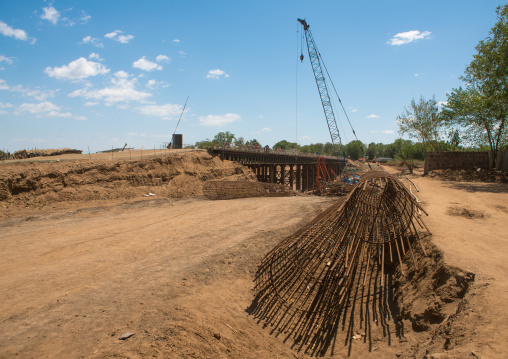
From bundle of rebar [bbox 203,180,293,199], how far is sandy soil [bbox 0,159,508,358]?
757cm

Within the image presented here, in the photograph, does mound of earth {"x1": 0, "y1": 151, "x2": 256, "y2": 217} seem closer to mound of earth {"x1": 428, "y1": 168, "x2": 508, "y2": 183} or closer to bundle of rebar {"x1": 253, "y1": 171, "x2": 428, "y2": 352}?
bundle of rebar {"x1": 253, "y1": 171, "x2": 428, "y2": 352}

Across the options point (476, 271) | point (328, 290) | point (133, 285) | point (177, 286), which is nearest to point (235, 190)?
point (177, 286)

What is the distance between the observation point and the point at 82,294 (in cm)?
708

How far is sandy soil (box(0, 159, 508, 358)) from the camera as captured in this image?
507 centimetres

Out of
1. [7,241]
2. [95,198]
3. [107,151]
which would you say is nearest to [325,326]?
[7,241]

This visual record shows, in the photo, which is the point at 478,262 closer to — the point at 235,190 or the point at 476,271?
the point at 476,271

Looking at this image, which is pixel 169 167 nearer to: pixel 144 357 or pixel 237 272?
Answer: pixel 237 272

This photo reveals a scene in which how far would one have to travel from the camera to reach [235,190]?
23.8 m

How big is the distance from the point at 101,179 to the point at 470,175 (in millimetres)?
29112

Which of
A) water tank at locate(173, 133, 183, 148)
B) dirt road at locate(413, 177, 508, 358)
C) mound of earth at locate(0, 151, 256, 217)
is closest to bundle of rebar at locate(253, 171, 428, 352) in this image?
dirt road at locate(413, 177, 508, 358)

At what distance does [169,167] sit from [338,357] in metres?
21.9

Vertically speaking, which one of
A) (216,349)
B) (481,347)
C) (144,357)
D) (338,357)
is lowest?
(338,357)

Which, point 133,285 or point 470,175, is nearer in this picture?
point 133,285

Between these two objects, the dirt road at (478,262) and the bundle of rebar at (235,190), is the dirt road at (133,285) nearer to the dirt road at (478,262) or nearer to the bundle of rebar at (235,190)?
the dirt road at (478,262)
